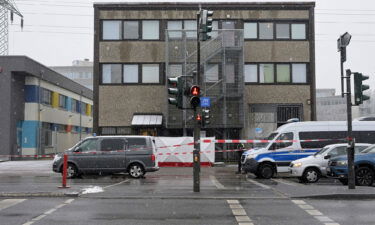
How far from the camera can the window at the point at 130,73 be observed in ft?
117

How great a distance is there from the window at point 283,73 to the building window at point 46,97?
20405 millimetres

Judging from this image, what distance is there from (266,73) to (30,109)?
19.4 metres

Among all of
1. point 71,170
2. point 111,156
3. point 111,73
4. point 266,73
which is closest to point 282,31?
point 266,73

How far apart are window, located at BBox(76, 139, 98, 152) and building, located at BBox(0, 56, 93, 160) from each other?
543 inches

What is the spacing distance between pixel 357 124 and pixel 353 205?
38.9ft

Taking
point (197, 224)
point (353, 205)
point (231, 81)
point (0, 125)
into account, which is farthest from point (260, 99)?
point (197, 224)

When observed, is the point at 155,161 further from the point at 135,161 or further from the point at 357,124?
the point at 357,124

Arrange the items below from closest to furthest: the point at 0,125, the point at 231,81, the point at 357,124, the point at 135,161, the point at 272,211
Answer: the point at 272,211 → the point at 135,161 → the point at 357,124 → the point at 231,81 → the point at 0,125

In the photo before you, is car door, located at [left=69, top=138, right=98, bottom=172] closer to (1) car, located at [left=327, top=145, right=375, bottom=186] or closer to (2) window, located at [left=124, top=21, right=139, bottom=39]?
(1) car, located at [left=327, top=145, right=375, bottom=186]

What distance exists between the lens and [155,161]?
2195 cm

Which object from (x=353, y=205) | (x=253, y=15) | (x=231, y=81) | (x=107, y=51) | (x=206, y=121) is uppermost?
(x=253, y=15)

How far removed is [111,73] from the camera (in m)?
35.6

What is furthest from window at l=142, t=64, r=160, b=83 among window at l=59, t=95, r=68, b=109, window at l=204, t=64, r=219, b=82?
window at l=59, t=95, r=68, b=109

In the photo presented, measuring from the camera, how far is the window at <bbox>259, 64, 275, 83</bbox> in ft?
118
